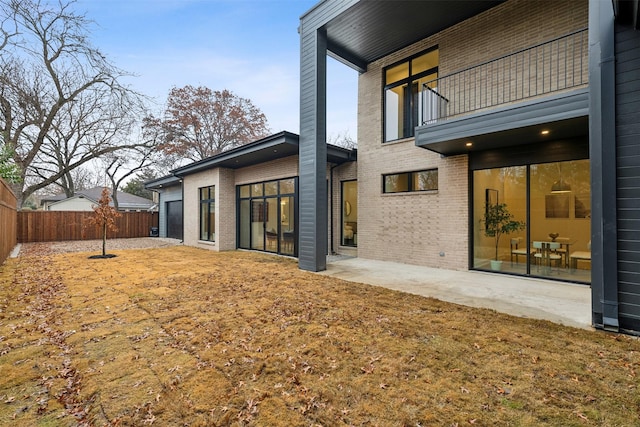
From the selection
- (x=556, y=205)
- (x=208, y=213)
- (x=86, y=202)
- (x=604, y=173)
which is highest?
(x=86, y=202)

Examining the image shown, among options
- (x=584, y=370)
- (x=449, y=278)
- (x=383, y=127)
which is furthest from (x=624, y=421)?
(x=383, y=127)

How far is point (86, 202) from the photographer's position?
2802cm

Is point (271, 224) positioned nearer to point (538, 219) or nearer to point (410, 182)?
point (410, 182)

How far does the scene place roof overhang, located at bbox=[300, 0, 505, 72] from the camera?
7238 millimetres

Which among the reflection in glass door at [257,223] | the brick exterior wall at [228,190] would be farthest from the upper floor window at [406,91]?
the reflection in glass door at [257,223]

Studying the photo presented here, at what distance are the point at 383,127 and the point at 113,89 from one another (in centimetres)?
1638

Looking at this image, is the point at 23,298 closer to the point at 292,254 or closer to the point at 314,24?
the point at 292,254

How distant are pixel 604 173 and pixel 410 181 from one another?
5.21 meters

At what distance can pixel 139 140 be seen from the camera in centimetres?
2180

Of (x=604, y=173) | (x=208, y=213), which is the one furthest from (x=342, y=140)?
(x=604, y=173)

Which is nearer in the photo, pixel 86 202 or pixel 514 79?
pixel 514 79

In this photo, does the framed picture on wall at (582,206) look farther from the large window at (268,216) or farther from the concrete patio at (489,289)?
the large window at (268,216)

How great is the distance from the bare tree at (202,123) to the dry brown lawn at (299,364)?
20008mm

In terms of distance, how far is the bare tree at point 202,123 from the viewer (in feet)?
75.0
